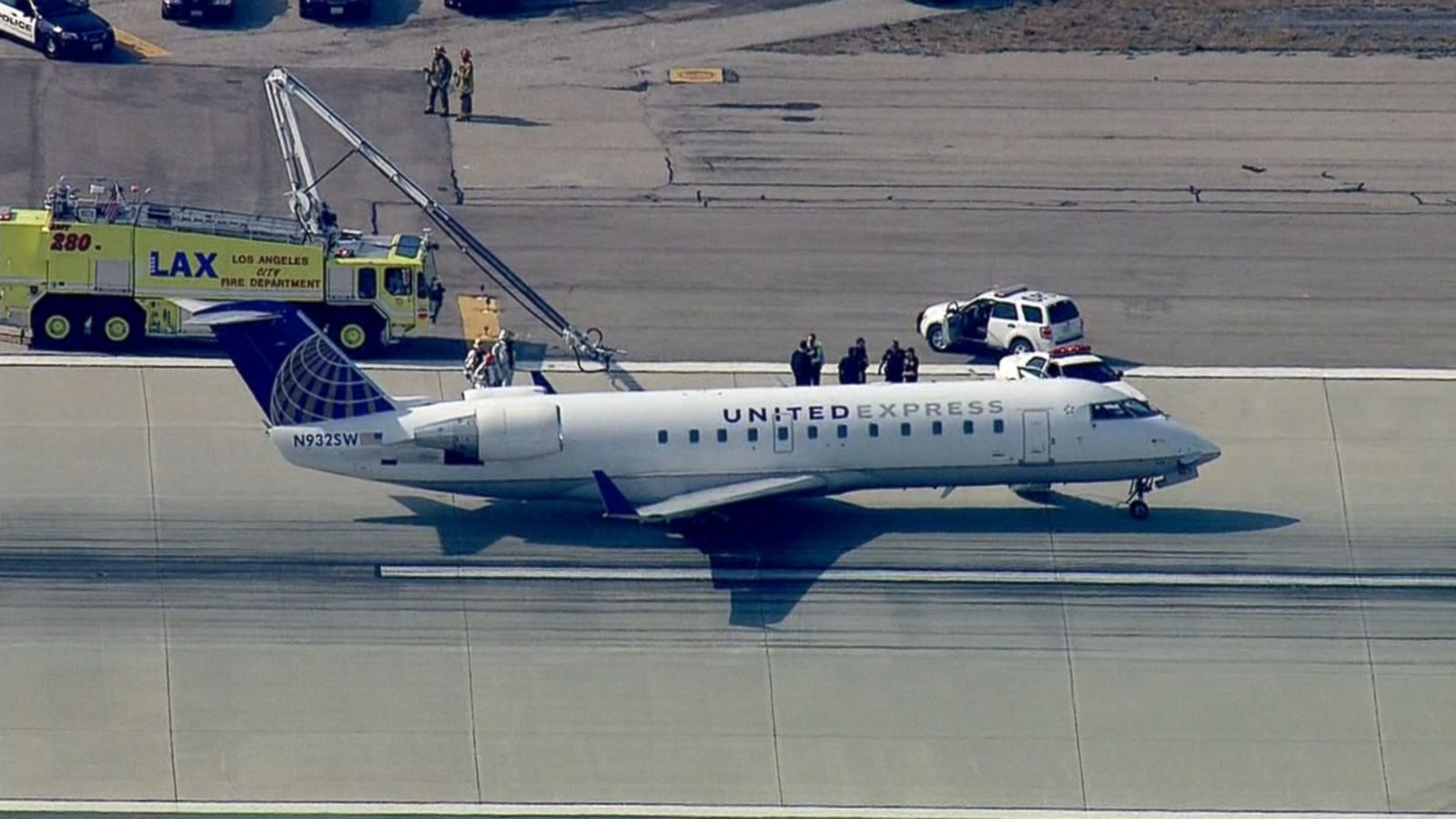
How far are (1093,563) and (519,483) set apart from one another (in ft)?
36.0

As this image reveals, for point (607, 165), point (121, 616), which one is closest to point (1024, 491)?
point (121, 616)

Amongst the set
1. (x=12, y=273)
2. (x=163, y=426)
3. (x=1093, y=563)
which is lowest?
(x=1093, y=563)

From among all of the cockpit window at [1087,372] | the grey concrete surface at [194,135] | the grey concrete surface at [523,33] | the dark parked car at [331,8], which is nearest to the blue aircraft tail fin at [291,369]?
the cockpit window at [1087,372]

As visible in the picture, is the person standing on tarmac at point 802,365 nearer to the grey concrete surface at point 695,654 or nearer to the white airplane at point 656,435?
the grey concrete surface at point 695,654

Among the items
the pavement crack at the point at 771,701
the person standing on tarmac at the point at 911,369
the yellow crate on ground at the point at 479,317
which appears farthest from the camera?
the yellow crate on ground at the point at 479,317

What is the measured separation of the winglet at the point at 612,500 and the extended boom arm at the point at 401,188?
31.4 ft

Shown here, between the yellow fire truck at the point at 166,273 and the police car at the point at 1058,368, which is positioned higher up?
the yellow fire truck at the point at 166,273

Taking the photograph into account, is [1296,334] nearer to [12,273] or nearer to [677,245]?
[677,245]

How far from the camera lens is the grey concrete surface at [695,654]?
4762 cm

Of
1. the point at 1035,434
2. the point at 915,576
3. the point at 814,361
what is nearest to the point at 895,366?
the point at 814,361

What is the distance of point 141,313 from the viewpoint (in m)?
60.1

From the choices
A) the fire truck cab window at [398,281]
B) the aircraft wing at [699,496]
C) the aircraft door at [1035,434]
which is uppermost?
the fire truck cab window at [398,281]

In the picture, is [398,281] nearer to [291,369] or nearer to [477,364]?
[477,364]

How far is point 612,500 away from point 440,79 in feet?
86.9
